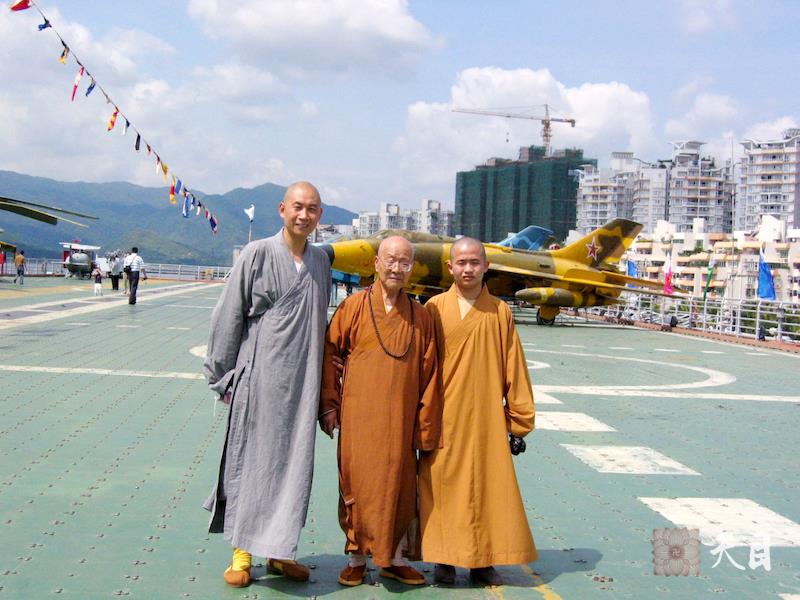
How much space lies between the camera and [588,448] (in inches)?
300

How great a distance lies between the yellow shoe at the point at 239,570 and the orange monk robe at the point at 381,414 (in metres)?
0.51

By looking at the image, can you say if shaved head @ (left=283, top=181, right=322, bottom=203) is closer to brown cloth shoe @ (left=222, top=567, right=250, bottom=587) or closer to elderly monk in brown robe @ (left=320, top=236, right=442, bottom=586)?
elderly monk in brown robe @ (left=320, top=236, right=442, bottom=586)

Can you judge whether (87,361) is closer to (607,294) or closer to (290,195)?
(290,195)

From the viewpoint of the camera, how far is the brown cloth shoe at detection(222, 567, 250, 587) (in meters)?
4.05

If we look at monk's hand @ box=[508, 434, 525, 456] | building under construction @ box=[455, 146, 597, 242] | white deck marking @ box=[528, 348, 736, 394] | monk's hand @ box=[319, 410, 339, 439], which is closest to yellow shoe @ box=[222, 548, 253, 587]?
monk's hand @ box=[319, 410, 339, 439]

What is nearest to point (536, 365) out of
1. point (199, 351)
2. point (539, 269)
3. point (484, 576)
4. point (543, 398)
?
point (543, 398)

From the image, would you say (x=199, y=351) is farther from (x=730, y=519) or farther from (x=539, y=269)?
(x=539, y=269)

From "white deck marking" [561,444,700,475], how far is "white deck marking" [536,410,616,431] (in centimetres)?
84

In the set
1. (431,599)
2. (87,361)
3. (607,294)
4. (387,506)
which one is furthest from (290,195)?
(607,294)

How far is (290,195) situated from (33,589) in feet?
7.55

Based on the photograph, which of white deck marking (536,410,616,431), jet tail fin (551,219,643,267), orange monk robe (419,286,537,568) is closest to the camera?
orange monk robe (419,286,537,568)

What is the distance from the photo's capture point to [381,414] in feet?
13.5

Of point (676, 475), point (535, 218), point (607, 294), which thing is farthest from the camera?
point (535, 218)

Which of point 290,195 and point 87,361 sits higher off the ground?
point 290,195
